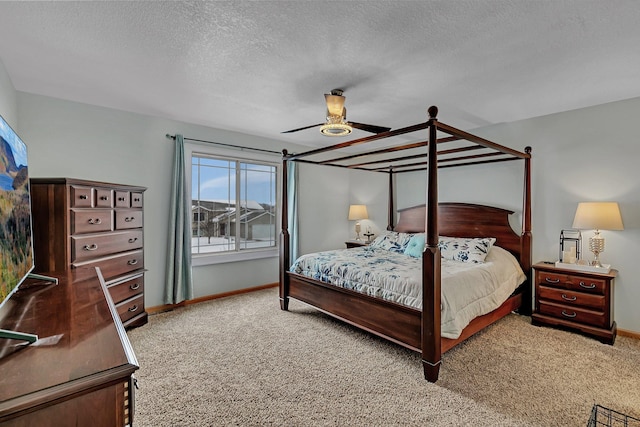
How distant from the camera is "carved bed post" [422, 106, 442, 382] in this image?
2316 mm

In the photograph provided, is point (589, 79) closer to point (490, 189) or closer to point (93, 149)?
point (490, 189)

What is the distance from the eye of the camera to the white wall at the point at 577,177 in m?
3.14

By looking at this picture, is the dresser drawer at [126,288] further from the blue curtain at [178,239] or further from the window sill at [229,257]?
the window sill at [229,257]

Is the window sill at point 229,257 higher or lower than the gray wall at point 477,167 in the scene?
lower

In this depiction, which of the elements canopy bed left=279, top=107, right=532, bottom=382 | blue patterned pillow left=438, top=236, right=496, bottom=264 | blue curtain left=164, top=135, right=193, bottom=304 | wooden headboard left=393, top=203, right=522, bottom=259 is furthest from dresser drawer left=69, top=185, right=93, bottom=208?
wooden headboard left=393, top=203, right=522, bottom=259

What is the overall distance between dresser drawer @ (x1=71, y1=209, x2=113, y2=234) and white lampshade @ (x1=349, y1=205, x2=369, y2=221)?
372 centimetres

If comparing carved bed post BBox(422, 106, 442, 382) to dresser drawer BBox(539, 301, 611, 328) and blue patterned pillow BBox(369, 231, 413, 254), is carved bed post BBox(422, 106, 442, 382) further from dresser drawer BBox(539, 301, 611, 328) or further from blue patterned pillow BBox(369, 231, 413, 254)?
blue patterned pillow BBox(369, 231, 413, 254)

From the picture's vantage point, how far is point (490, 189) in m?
4.12

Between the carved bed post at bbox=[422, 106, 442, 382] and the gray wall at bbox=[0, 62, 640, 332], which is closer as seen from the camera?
the carved bed post at bbox=[422, 106, 442, 382]

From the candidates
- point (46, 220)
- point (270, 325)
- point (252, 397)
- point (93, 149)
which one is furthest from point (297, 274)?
point (93, 149)

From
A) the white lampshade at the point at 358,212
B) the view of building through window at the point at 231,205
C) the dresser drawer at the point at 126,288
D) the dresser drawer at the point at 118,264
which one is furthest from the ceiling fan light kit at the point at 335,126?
the white lampshade at the point at 358,212

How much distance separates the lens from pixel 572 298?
3148mm

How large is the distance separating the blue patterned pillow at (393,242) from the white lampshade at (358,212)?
37.4 inches

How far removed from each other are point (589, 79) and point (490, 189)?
1683 mm
